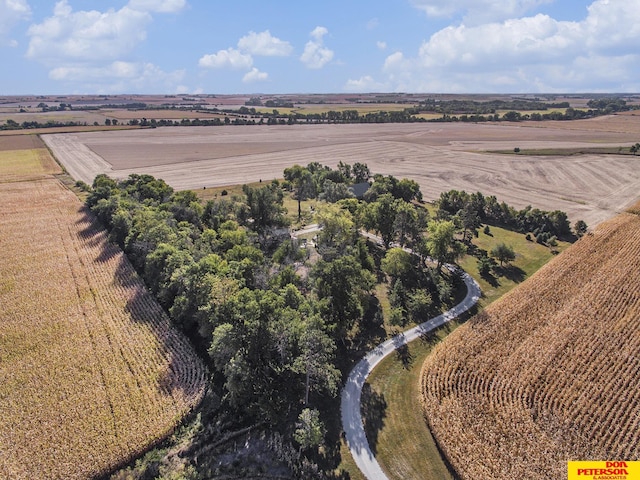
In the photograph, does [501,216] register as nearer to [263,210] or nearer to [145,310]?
[263,210]

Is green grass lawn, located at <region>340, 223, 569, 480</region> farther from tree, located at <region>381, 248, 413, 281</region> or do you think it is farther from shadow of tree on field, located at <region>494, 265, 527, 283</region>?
shadow of tree on field, located at <region>494, 265, 527, 283</region>

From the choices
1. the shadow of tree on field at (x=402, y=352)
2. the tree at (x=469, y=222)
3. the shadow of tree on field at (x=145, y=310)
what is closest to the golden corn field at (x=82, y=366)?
the shadow of tree on field at (x=145, y=310)

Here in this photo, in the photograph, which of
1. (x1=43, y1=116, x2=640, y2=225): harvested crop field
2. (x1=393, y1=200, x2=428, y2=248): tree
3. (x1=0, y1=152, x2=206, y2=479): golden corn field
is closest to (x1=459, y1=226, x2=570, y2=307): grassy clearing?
(x1=393, y1=200, x2=428, y2=248): tree

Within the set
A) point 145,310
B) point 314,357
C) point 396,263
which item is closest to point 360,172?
point 396,263

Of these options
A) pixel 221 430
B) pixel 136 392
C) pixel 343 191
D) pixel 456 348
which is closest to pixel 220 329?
pixel 221 430

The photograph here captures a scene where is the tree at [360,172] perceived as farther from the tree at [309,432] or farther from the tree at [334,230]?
the tree at [309,432]
